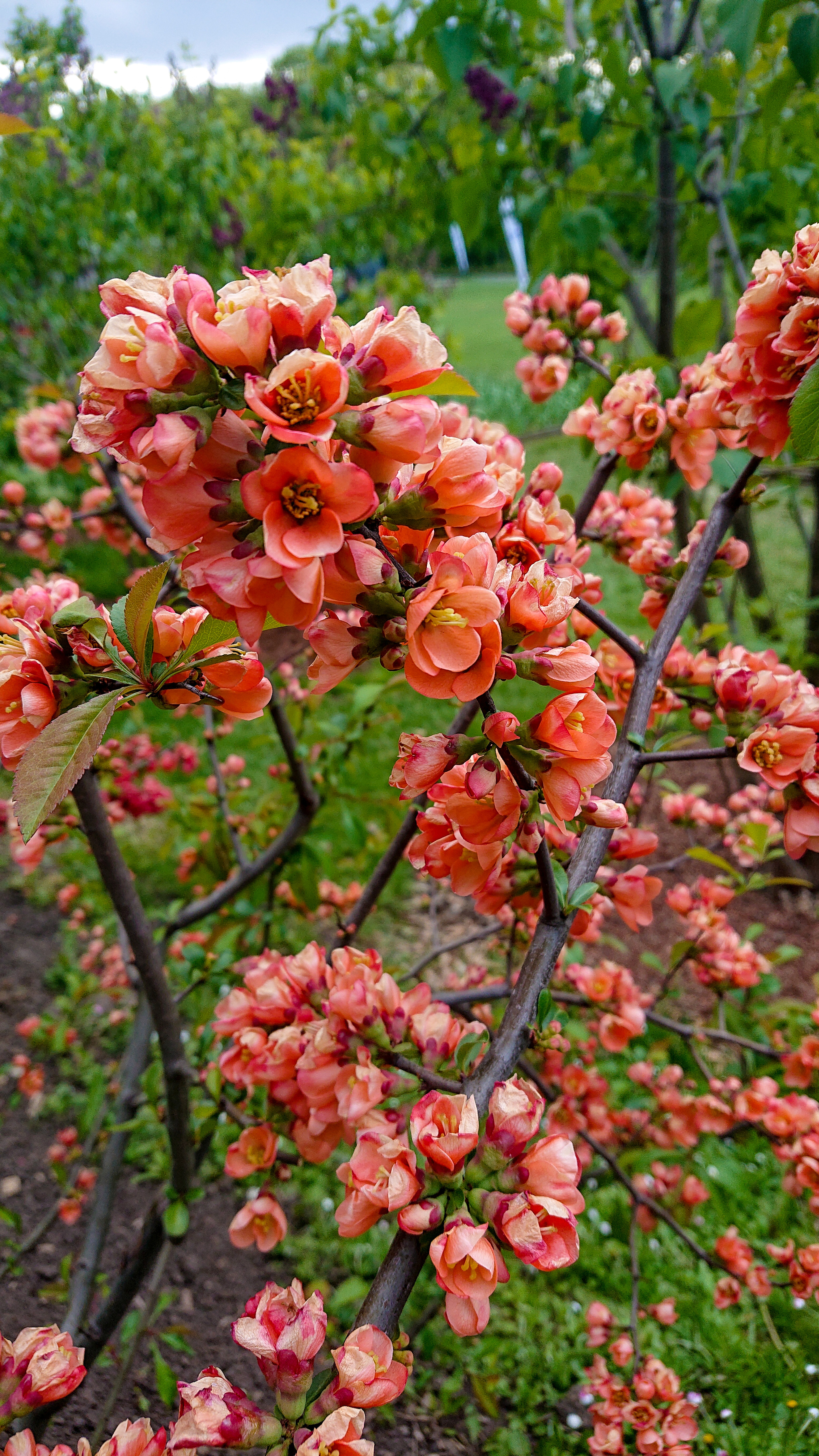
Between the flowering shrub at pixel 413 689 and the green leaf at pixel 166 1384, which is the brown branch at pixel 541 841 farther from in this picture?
the green leaf at pixel 166 1384

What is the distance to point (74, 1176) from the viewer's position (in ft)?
8.59

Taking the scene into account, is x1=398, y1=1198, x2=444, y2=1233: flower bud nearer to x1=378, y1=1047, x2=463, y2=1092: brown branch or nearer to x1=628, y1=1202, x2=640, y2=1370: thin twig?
x1=378, y1=1047, x2=463, y2=1092: brown branch

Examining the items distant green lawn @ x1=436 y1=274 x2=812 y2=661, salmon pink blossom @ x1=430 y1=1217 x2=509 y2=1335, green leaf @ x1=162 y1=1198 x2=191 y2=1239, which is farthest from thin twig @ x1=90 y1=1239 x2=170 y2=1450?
distant green lawn @ x1=436 y1=274 x2=812 y2=661

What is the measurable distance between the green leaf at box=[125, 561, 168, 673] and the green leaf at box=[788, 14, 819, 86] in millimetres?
1818

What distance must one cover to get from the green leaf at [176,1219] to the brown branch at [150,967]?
0.9 inches

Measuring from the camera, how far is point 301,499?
1.89ft

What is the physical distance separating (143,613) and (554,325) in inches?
54.3

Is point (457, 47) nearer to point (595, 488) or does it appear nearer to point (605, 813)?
point (595, 488)

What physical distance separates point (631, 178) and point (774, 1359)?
4.33 metres

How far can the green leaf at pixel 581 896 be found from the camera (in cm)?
88

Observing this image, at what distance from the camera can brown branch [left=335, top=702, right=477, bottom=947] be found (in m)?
1.41

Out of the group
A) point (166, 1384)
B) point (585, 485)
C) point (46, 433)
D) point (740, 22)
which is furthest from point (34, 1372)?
point (585, 485)

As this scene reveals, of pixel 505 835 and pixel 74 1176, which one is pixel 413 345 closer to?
pixel 505 835

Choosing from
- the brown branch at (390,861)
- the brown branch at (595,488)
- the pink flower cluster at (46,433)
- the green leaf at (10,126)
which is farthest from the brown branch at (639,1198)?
the pink flower cluster at (46,433)
